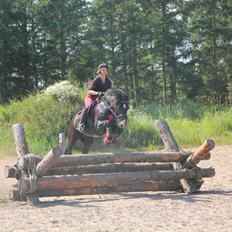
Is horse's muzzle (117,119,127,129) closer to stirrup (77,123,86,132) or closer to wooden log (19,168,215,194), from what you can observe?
wooden log (19,168,215,194)

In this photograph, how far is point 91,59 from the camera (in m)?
41.3

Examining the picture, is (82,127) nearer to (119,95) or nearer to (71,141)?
(71,141)

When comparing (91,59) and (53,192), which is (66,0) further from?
(53,192)

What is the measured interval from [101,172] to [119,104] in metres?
1.19

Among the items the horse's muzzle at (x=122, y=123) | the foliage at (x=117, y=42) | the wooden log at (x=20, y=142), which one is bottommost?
the wooden log at (x=20, y=142)

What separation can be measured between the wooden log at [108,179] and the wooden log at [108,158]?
8.5 inches

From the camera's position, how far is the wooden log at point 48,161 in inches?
320

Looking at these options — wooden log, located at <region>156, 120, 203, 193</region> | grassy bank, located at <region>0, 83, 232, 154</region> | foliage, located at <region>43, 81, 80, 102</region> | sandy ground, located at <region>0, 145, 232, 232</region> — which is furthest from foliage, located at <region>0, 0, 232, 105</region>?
sandy ground, located at <region>0, 145, 232, 232</region>

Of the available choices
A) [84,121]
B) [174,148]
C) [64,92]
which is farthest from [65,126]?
[174,148]

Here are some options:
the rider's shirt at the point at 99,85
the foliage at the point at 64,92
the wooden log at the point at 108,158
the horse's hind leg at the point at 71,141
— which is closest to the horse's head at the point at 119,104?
the wooden log at the point at 108,158

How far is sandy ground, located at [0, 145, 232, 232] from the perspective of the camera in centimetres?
657

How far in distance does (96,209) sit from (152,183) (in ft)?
5.86

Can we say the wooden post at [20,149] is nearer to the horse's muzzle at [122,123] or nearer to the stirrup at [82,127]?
the stirrup at [82,127]

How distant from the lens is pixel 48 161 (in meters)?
8.27
